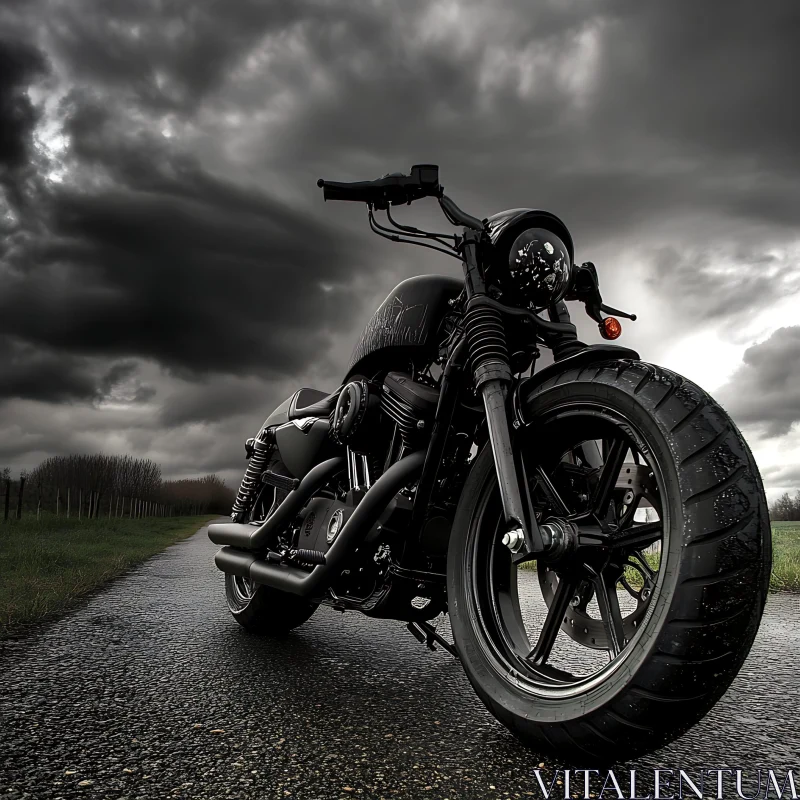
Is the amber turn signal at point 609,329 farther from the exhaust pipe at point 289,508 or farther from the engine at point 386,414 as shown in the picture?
the exhaust pipe at point 289,508

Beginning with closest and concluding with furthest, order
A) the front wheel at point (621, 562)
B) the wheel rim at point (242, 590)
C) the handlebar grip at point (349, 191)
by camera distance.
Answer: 1. the front wheel at point (621, 562)
2. the handlebar grip at point (349, 191)
3. the wheel rim at point (242, 590)

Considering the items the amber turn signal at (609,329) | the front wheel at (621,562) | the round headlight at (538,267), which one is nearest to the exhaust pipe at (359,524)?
the front wheel at (621,562)

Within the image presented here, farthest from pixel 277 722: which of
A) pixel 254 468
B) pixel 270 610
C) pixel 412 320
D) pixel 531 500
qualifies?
pixel 254 468

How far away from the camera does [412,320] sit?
306 centimetres

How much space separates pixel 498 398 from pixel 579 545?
21.0 inches

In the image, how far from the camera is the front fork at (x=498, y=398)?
211 cm

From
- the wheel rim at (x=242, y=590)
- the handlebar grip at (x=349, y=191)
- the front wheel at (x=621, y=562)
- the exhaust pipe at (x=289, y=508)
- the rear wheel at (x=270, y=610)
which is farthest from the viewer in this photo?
the wheel rim at (x=242, y=590)

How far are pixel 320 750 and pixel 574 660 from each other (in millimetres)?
1724

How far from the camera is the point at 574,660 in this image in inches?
136

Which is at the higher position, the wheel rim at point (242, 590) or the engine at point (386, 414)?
the engine at point (386, 414)

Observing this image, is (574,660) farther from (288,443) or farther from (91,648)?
(91,648)

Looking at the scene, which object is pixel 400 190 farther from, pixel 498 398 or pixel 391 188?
pixel 498 398

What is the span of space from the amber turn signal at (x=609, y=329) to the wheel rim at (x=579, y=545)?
52 cm

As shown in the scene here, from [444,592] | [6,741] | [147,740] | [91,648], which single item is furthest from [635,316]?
[91,648]
